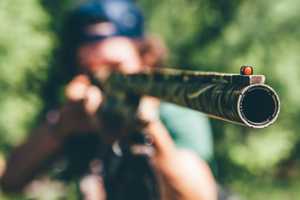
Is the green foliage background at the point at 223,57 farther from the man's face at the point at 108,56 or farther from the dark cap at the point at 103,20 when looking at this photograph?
the man's face at the point at 108,56

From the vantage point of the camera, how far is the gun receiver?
1.04 meters

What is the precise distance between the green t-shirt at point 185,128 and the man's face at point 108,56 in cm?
36

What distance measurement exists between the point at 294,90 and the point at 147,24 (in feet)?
3.68

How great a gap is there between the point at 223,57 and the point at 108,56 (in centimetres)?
178

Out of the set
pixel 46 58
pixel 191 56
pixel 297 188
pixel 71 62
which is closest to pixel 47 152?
pixel 71 62

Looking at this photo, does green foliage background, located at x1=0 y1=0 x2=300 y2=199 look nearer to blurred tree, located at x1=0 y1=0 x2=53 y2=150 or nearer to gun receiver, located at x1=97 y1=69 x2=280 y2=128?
blurred tree, located at x1=0 y1=0 x2=53 y2=150

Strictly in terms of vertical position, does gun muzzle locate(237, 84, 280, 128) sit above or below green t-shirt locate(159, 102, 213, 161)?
above

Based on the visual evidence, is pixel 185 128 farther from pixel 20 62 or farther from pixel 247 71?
pixel 20 62

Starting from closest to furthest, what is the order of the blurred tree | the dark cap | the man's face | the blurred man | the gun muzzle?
the gun muzzle < the blurred man < the man's face < the dark cap < the blurred tree

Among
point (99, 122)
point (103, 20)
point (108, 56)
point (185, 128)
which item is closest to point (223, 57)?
point (103, 20)

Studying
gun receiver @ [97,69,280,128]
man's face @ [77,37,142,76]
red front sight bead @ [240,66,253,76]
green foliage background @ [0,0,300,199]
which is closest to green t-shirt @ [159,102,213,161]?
man's face @ [77,37,142,76]

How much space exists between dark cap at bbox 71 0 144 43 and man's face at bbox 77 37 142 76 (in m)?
0.04

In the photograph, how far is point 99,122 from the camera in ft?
7.76

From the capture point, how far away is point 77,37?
113 inches
